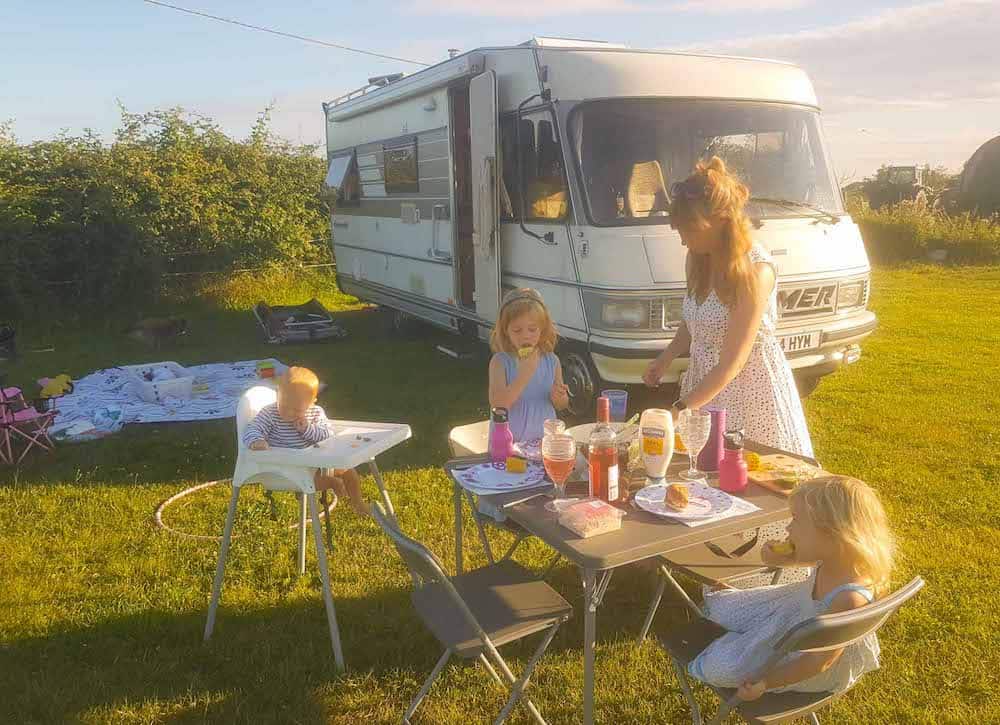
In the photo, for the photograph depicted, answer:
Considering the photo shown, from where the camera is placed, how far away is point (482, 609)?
10.00 feet

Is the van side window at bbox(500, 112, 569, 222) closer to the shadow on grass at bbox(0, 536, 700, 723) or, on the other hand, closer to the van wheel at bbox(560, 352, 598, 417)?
the van wheel at bbox(560, 352, 598, 417)

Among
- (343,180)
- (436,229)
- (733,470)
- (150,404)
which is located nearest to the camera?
(733,470)

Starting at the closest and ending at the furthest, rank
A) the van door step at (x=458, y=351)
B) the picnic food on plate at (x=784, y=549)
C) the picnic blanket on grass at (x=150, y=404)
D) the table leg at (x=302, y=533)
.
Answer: the picnic food on plate at (x=784, y=549), the table leg at (x=302, y=533), the picnic blanket on grass at (x=150, y=404), the van door step at (x=458, y=351)

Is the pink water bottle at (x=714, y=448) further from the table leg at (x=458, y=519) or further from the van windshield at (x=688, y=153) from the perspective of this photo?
the van windshield at (x=688, y=153)

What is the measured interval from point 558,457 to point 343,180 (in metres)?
8.94

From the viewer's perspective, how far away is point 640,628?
3.83 meters

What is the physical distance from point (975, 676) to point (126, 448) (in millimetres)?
5793

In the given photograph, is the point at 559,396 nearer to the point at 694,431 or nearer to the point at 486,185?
the point at 694,431

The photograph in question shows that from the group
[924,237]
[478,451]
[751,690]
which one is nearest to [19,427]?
[478,451]

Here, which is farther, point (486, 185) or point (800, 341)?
point (486, 185)

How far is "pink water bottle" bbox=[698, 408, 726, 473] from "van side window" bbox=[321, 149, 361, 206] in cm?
845

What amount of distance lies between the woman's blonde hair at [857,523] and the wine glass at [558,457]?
0.83m

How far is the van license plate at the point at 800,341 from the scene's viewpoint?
624 centimetres

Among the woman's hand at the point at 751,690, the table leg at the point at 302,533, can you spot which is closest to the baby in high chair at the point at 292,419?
the table leg at the point at 302,533
